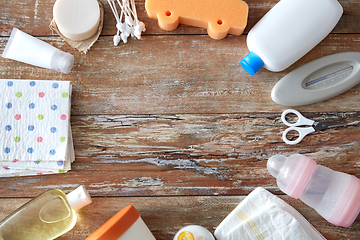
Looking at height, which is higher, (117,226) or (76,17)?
(76,17)

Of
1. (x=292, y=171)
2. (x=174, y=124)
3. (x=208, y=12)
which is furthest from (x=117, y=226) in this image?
(x=208, y=12)

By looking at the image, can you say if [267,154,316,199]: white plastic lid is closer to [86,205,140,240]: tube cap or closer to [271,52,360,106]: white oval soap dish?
[271,52,360,106]: white oval soap dish

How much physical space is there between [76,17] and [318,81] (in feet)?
1.88

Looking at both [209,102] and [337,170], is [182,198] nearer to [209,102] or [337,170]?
[209,102]

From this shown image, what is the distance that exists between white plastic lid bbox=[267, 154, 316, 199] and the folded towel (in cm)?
4

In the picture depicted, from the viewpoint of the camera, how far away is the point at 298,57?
620 mm

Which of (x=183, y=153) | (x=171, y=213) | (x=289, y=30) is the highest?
(x=289, y=30)

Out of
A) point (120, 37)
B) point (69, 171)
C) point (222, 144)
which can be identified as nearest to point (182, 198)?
point (222, 144)

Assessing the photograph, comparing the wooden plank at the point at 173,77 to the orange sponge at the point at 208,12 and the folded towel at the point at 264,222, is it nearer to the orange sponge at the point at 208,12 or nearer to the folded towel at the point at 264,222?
the orange sponge at the point at 208,12

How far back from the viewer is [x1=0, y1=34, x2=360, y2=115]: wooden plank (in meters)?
0.65

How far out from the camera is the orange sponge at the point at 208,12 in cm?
63

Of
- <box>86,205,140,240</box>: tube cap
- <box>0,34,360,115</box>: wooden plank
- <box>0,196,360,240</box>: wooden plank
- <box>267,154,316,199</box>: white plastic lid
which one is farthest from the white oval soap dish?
<box>86,205,140,240</box>: tube cap

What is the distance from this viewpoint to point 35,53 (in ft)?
2.08

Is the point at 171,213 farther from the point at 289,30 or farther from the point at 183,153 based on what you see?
the point at 289,30
